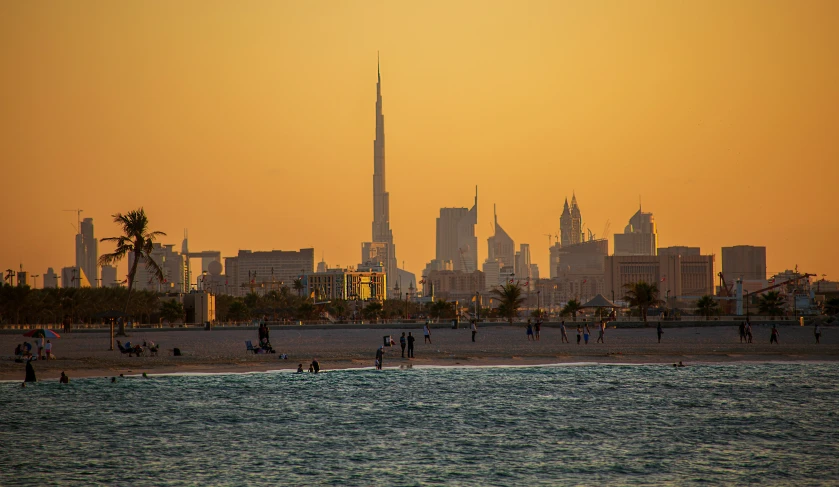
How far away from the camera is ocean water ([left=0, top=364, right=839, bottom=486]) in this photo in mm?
24500

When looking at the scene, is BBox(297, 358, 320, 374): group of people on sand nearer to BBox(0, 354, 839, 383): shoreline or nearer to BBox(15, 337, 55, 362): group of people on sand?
BBox(0, 354, 839, 383): shoreline

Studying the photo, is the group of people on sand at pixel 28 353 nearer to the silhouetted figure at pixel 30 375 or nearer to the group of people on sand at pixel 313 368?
the silhouetted figure at pixel 30 375

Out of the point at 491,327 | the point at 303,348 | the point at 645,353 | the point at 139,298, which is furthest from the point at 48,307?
the point at 645,353

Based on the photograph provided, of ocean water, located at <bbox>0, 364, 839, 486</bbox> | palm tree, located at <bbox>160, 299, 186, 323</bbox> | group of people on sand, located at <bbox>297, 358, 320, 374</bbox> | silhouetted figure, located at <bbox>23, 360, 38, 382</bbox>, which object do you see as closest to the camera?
ocean water, located at <bbox>0, 364, 839, 486</bbox>

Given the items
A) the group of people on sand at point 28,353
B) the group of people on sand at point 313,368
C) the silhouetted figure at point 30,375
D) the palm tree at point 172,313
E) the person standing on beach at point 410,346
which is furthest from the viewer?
the palm tree at point 172,313

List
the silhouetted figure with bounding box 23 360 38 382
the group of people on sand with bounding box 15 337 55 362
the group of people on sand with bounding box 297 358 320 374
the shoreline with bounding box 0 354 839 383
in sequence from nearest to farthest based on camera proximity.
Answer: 1. the silhouetted figure with bounding box 23 360 38 382
2. the shoreline with bounding box 0 354 839 383
3. the group of people on sand with bounding box 297 358 320 374
4. the group of people on sand with bounding box 15 337 55 362

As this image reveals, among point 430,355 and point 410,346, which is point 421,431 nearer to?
point 410,346

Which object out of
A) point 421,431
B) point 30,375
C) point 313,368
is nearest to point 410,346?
point 313,368

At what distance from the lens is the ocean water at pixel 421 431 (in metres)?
24.5

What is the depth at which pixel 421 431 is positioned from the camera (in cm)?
3097

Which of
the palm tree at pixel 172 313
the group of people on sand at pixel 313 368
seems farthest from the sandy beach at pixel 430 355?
the palm tree at pixel 172 313

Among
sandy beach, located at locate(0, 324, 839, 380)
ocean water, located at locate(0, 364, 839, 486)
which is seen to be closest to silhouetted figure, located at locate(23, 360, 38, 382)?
ocean water, located at locate(0, 364, 839, 486)

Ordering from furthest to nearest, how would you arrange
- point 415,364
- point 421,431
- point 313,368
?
point 415,364 → point 313,368 → point 421,431

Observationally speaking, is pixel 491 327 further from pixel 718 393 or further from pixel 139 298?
pixel 718 393
